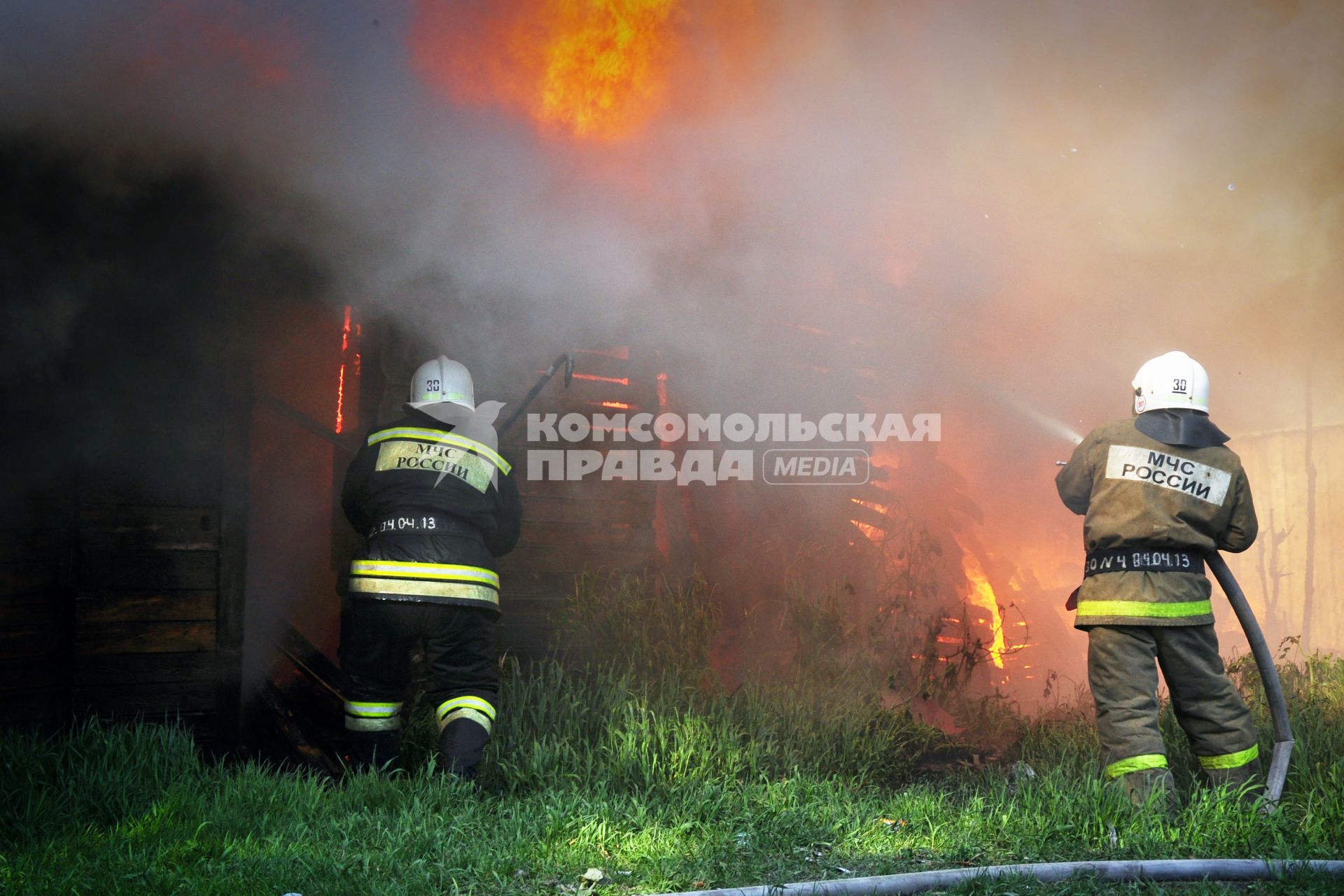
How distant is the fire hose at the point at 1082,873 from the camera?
2623 mm

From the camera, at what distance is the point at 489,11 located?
4449mm

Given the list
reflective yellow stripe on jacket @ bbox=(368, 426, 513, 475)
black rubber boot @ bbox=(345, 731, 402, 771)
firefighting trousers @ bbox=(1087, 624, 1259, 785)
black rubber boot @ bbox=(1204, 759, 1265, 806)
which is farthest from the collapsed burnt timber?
black rubber boot @ bbox=(1204, 759, 1265, 806)

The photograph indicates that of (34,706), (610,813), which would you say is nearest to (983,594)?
(610,813)

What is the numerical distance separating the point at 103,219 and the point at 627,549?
10.5ft

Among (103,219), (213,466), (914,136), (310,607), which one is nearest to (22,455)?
(213,466)

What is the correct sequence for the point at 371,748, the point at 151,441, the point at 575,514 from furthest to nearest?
the point at 575,514
the point at 151,441
the point at 371,748

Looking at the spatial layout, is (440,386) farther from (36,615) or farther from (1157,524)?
(1157,524)

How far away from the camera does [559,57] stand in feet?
15.4

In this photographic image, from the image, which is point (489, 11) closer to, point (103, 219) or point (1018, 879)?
point (103, 219)

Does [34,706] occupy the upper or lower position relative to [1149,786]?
upper

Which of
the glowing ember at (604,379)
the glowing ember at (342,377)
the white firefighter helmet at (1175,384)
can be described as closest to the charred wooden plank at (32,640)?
the glowing ember at (342,377)

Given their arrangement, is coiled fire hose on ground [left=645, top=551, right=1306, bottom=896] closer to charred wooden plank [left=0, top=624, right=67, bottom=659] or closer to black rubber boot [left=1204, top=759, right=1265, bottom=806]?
black rubber boot [left=1204, top=759, right=1265, bottom=806]

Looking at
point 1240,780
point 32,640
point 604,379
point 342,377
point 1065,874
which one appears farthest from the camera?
point 604,379

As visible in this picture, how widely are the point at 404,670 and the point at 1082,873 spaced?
8.63 ft
